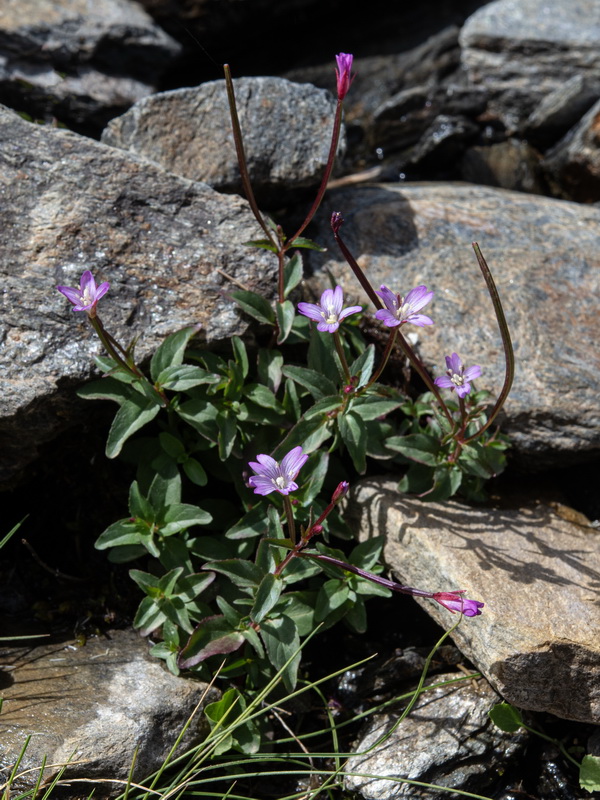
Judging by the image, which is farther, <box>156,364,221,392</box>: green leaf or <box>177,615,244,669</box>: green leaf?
<box>156,364,221,392</box>: green leaf

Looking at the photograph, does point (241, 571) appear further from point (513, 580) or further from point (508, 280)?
point (508, 280)

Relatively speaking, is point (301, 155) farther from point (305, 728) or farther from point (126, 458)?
point (305, 728)

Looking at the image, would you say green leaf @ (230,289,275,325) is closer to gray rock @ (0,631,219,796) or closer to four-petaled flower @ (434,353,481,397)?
four-petaled flower @ (434,353,481,397)

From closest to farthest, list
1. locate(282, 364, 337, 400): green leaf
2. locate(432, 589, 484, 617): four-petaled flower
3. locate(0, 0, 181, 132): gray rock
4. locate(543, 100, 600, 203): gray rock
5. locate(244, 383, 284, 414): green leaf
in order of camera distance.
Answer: locate(432, 589, 484, 617): four-petaled flower, locate(282, 364, 337, 400): green leaf, locate(244, 383, 284, 414): green leaf, locate(0, 0, 181, 132): gray rock, locate(543, 100, 600, 203): gray rock

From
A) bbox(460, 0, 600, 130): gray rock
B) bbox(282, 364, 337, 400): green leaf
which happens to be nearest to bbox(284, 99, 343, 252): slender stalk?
bbox(282, 364, 337, 400): green leaf

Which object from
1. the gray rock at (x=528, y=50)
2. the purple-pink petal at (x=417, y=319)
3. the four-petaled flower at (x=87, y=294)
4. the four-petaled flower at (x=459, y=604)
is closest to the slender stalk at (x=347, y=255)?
the purple-pink petal at (x=417, y=319)

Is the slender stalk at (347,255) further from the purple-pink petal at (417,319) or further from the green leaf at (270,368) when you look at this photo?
the green leaf at (270,368)
